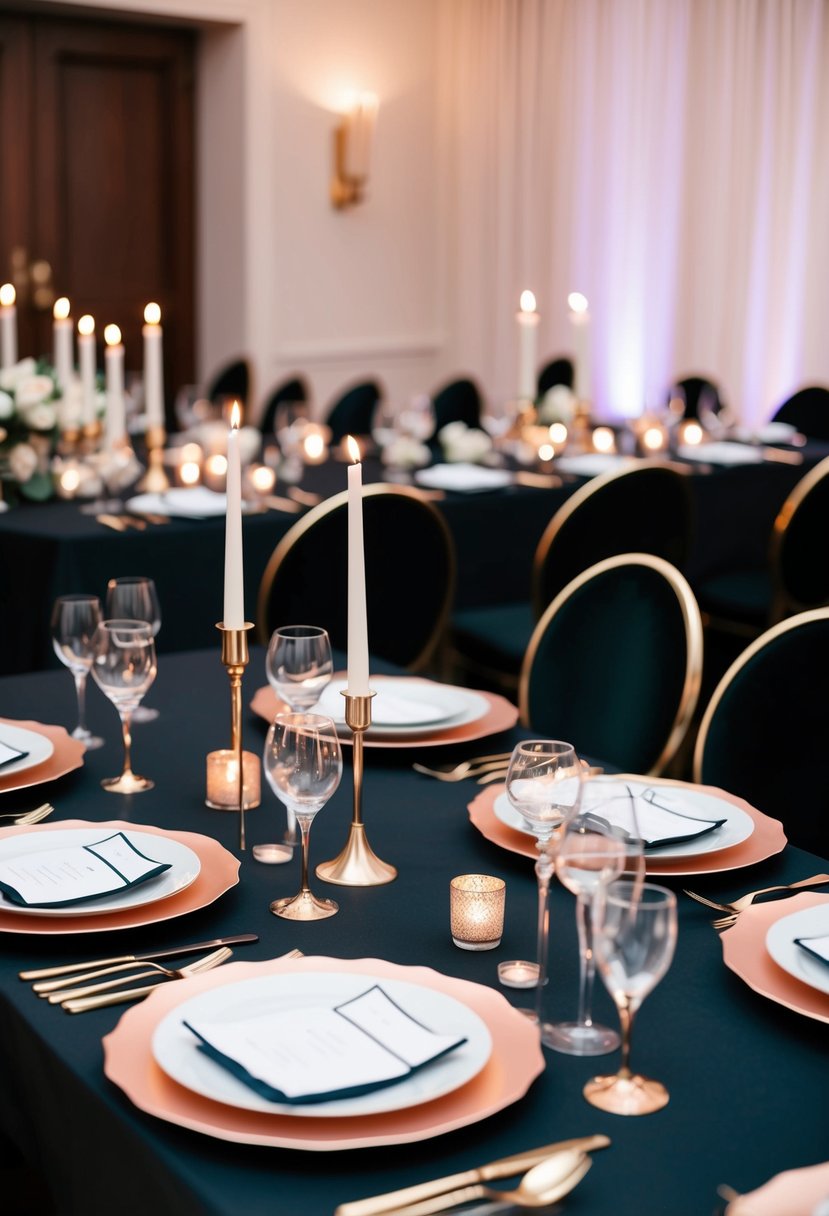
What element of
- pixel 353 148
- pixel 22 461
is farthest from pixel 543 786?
pixel 353 148

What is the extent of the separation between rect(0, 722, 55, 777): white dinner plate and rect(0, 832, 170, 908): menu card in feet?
0.92

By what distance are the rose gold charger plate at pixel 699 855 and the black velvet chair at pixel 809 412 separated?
429cm

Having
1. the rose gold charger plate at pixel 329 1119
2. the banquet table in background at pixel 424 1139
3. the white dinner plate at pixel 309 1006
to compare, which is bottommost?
the banquet table in background at pixel 424 1139

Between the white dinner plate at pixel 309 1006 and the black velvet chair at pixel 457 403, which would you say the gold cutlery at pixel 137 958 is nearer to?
the white dinner plate at pixel 309 1006

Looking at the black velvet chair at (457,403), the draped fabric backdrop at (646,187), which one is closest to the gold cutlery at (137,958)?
the black velvet chair at (457,403)

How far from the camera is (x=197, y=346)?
8.13 m

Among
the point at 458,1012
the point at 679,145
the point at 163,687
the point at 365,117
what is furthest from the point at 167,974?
the point at 365,117

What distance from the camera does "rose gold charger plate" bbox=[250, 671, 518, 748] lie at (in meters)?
2.04

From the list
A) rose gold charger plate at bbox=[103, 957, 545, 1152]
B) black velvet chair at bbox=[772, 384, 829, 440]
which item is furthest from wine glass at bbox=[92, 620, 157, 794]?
black velvet chair at bbox=[772, 384, 829, 440]

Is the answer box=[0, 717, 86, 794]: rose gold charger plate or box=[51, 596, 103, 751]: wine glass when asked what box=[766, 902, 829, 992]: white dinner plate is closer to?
box=[0, 717, 86, 794]: rose gold charger plate

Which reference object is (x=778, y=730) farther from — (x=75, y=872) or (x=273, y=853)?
(x=75, y=872)

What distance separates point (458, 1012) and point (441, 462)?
146 inches

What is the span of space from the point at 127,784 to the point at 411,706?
434 mm

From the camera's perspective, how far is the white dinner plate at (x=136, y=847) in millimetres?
1468
